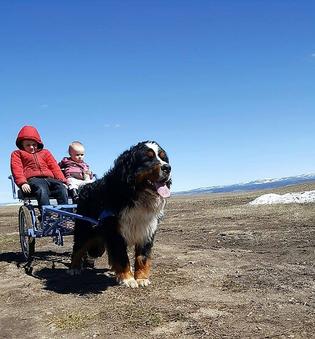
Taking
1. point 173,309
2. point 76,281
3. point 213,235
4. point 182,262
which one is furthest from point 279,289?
point 213,235

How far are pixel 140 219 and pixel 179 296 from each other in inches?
46.0

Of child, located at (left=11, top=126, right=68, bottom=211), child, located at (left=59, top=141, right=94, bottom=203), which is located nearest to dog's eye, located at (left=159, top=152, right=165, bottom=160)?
child, located at (left=11, top=126, right=68, bottom=211)

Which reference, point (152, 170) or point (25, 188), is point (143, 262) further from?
point (25, 188)

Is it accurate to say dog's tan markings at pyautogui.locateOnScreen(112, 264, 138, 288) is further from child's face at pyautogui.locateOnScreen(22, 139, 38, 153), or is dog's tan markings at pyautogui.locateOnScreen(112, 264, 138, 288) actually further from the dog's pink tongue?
child's face at pyautogui.locateOnScreen(22, 139, 38, 153)

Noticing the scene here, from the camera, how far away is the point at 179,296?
221 inches

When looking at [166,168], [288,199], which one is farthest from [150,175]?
[288,199]

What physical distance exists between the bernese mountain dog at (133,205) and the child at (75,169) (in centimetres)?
200

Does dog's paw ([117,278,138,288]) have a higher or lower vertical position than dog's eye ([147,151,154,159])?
lower

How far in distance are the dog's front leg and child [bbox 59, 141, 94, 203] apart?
8.20 ft

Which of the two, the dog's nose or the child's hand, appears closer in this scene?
the dog's nose

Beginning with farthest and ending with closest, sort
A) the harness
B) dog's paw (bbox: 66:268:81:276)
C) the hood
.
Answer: the hood < dog's paw (bbox: 66:268:81:276) < the harness

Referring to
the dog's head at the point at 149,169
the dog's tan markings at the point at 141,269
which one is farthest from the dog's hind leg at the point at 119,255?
the dog's head at the point at 149,169

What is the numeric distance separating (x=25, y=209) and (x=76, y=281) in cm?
190

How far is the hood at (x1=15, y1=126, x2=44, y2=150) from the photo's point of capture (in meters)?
8.43
